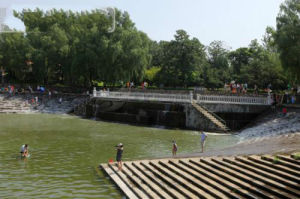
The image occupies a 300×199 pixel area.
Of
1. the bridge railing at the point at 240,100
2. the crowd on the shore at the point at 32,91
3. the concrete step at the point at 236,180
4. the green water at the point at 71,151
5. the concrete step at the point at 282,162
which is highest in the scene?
the bridge railing at the point at 240,100

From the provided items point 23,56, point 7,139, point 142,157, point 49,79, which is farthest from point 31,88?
point 142,157

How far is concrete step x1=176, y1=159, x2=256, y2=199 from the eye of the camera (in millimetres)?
12469

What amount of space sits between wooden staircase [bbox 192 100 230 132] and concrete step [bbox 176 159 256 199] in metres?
16.8

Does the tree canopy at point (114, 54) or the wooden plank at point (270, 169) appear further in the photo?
the tree canopy at point (114, 54)

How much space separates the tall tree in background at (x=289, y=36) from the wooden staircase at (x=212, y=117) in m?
9.09

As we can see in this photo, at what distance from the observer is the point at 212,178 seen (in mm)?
14672

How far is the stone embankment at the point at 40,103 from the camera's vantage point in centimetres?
A: 5375

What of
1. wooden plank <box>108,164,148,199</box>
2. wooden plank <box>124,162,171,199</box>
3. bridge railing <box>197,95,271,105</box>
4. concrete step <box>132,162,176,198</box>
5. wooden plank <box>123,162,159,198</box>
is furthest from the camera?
bridge railing <box>197,95,271,105</box>

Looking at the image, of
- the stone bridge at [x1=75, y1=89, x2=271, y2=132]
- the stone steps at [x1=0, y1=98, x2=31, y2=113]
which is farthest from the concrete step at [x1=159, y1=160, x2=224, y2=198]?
the stone steps at [x1=0, y1=98, x2=31, y2=113]

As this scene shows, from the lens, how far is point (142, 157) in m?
22.1

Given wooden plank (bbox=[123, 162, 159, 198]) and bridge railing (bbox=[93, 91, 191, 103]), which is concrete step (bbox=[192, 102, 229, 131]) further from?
wooden plank (bbox=[123, 162, 159, 198])

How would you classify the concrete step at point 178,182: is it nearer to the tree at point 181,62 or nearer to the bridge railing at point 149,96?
the bridge railing at point 149,96

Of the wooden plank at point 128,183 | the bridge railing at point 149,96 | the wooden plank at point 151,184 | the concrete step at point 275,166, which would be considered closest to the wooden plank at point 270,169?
the concrete step at point 275,166

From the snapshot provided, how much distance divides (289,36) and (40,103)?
38.6 metres
